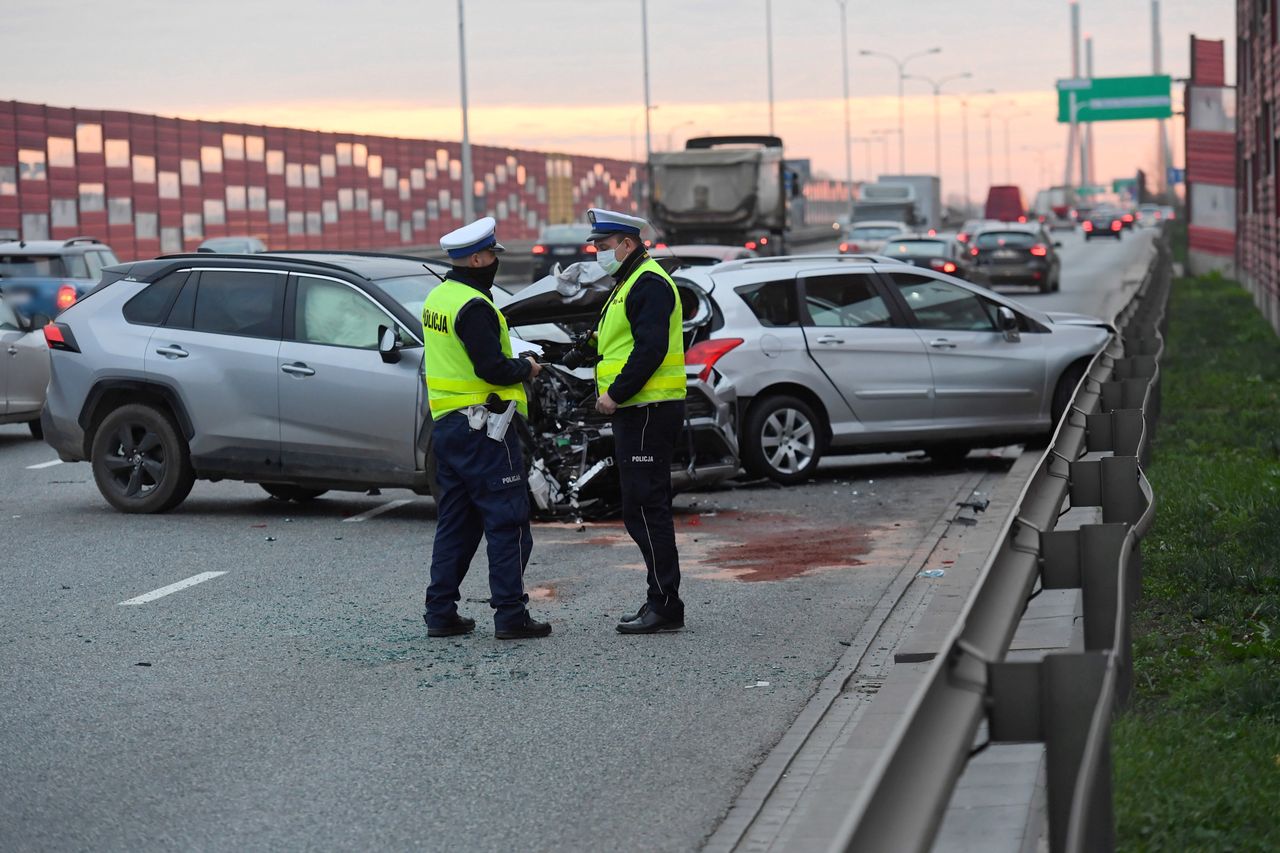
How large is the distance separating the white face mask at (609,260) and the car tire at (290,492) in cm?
490

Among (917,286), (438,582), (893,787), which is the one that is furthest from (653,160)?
(893,787)

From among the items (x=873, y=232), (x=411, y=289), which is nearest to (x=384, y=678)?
(x=411, y=289)

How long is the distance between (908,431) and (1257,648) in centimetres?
746

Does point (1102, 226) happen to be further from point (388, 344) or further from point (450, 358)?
point (450, 358)

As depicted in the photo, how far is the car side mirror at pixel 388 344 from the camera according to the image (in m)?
11.9

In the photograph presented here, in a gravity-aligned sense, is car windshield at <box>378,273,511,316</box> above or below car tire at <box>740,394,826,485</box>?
above

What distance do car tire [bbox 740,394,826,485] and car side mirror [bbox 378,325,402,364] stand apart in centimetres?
315

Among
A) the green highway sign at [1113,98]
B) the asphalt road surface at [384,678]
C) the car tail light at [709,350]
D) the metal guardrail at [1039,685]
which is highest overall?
the green highway sign at [1113,98]

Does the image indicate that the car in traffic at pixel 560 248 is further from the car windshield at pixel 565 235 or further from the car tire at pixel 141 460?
the car tire at pixel 141 460

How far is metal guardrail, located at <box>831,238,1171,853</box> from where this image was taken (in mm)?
3596

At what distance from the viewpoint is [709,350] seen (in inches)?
550

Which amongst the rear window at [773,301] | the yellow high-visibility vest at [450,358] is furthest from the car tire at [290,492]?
the yellow high-visibility vest at [450,358]

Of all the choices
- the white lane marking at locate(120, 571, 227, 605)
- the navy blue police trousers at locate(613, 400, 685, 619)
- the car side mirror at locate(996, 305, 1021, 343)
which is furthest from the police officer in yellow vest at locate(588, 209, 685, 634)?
the car side mirror at locate(996, 305, 1021, 343)

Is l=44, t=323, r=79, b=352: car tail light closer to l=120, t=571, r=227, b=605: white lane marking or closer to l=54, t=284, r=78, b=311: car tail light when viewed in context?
l=120, t=571, r=227, b=605: white lane marking
